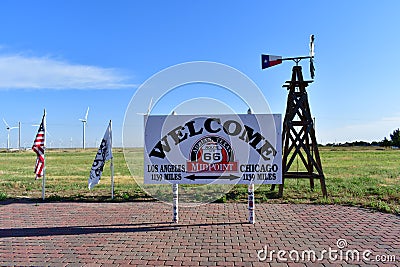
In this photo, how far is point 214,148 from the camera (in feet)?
26.6

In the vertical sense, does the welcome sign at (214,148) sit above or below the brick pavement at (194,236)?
above

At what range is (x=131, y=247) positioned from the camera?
6.00 m

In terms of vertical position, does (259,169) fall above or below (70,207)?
above

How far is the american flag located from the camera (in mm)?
10656

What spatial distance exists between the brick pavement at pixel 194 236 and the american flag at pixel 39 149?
4.79 feet

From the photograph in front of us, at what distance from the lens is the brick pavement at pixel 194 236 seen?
5.39 m

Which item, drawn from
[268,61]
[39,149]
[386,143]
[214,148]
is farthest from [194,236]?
[386,143]

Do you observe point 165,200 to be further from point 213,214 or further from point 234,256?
point 234,256

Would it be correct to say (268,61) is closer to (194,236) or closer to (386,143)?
(194,236)

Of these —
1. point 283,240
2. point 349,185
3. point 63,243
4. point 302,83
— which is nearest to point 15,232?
point 63,243

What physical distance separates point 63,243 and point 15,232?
135 cm

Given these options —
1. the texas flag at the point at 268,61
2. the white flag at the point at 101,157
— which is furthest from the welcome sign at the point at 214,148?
the white flag at the point at 101,157

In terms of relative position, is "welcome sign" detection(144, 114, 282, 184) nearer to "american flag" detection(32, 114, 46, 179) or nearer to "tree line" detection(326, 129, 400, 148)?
"american flag" detection(32, 114, 46, 179)

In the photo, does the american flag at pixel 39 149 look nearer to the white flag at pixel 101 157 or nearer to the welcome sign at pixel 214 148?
the white flag at pixel 101 157
